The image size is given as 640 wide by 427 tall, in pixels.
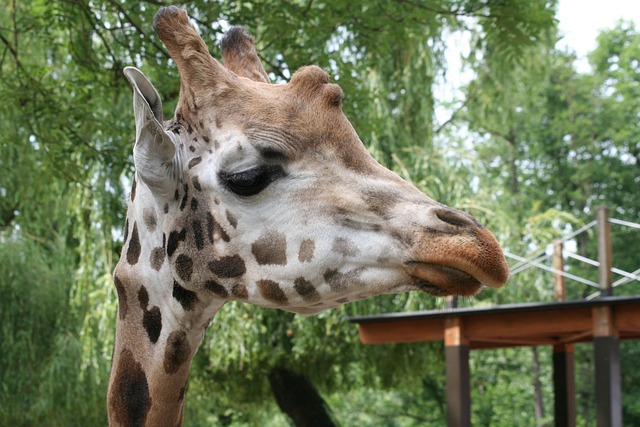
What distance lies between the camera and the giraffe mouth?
5.08ft

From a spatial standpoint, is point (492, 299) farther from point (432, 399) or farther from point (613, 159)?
point (613, 159)

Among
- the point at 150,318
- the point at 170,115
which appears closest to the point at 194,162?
the point at 150,318

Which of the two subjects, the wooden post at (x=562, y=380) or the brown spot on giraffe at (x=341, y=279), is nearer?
the brown spot on giraffe at (x=341, y=279)

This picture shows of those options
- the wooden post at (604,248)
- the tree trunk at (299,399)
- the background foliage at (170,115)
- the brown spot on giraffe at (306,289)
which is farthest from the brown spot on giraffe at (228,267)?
the tree trunk at (299,399)

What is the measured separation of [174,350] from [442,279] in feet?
2.23

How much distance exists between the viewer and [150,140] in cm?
177

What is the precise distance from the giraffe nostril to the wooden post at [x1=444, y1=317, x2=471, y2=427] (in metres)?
5.97

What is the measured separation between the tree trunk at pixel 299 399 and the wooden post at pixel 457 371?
17.0ft

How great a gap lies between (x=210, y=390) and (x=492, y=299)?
4367 millimetres

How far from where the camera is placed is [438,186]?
10.8m

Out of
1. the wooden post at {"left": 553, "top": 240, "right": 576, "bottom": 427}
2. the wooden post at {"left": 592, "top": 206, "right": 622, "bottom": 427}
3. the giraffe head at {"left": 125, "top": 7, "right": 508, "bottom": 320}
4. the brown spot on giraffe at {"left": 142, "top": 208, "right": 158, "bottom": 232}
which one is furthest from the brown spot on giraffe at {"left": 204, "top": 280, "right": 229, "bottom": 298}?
the wooden post at {"left": 553, "top": 240, "right": 576, "bottom": 427}

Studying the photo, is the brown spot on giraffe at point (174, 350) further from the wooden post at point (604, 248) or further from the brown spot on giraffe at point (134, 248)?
the wooden post at point (604, 248)

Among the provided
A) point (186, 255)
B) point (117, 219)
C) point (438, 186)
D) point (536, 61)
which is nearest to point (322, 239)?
point (186, 255)

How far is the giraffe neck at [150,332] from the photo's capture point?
190cm
